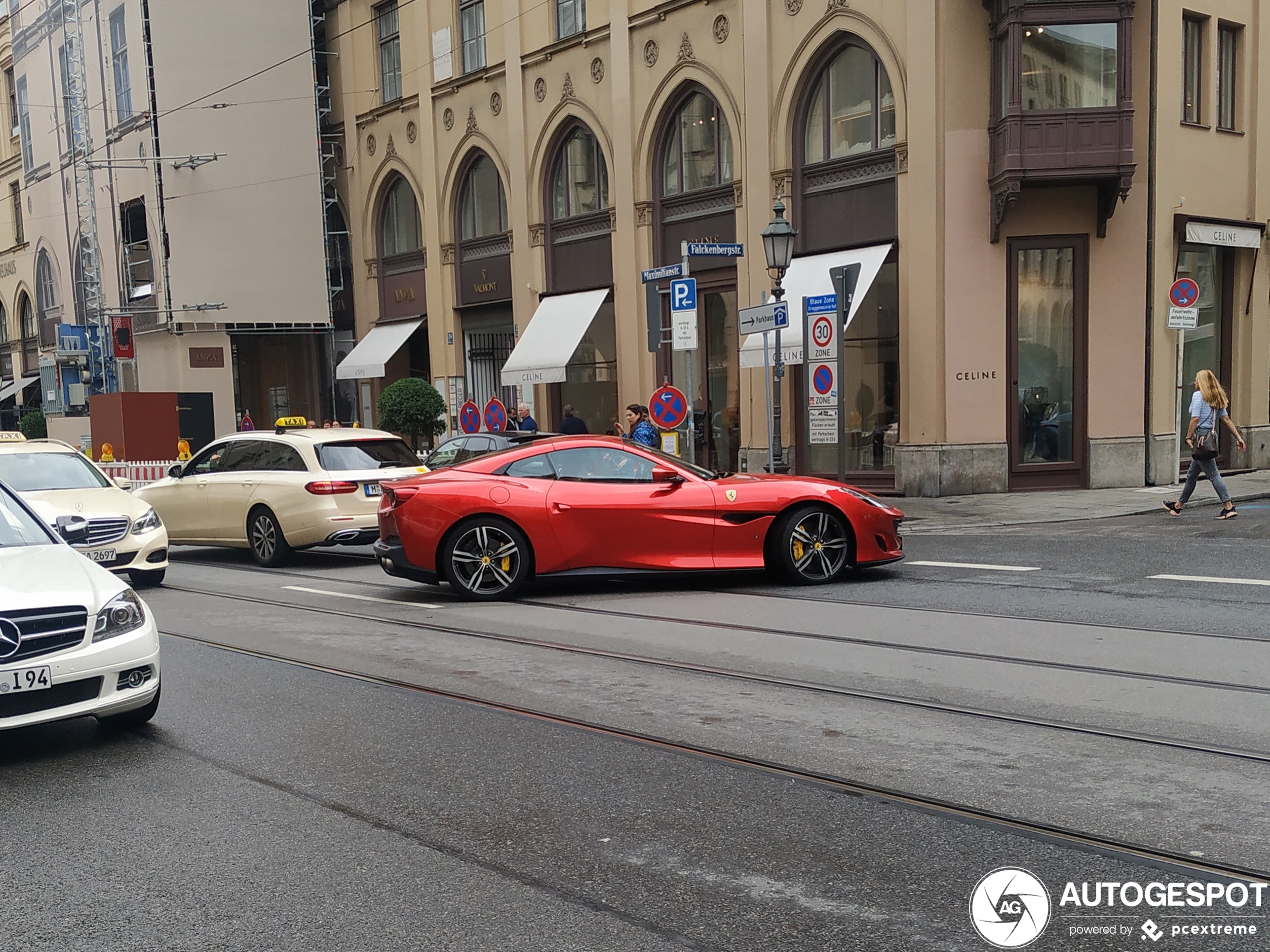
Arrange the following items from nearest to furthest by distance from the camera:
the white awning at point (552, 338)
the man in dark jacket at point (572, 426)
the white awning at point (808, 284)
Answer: the white awning at point (808, 284)
the man in dark jacket at point (572, 426)
the white awning at point (552, 338)

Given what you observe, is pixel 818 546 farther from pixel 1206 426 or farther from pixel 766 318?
pixel 1206 426

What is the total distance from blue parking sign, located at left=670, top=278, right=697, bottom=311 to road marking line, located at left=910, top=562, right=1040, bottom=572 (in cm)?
509

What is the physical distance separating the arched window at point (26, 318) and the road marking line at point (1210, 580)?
45.3 m

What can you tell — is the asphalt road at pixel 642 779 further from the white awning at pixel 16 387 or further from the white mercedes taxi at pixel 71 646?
the white awning at pixel 16 387

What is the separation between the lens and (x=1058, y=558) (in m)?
11.8

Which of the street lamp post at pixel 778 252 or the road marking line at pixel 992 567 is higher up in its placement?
the street lamp post at pixel 778 252

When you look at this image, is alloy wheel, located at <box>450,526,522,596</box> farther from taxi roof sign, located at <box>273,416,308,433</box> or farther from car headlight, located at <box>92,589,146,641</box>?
taxi roof sign, located at <box>273,416,308,433</box>

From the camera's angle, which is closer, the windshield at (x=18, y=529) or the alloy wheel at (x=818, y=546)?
the windshield at (x=18, y=529)

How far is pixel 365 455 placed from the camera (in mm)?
13742

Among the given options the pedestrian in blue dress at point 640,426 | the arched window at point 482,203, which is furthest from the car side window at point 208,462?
the arched window at point 482,203

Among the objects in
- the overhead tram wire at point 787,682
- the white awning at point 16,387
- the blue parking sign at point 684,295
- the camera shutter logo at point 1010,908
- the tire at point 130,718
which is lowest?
the overhead tram wire at point 787,682

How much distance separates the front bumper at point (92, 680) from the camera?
17.5ft

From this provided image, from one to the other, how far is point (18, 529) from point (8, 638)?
1.50 metres

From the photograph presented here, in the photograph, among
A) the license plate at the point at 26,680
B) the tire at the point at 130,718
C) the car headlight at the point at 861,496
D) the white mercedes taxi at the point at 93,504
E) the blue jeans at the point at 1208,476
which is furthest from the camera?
the blue jeans at the point at 1208,476
